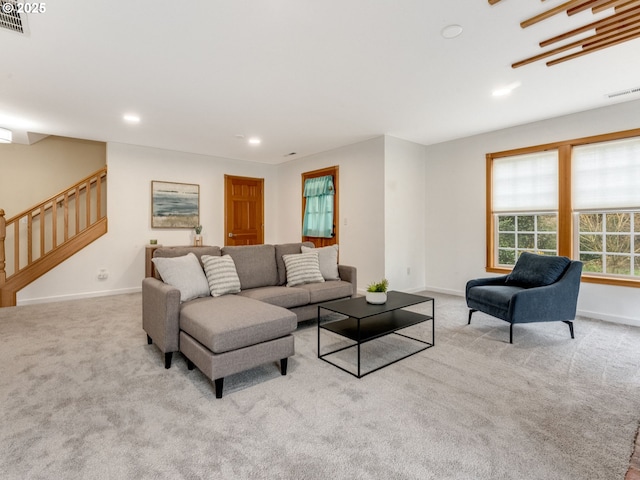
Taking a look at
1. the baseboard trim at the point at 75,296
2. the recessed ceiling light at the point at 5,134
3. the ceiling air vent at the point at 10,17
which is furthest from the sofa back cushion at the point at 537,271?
the recessed ceiling light at the point at 5,134

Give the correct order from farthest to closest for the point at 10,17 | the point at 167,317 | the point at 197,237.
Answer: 1. the point at 197,237
2. the point at 167,317
3. the point at 10,17

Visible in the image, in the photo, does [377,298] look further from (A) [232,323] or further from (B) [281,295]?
(A) [232,323]

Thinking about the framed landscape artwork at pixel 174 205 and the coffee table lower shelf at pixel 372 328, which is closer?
the coffee table lower shelf at pixel 372 328

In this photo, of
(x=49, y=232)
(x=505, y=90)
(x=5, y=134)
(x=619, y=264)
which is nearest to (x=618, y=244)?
(x=619, y=264)

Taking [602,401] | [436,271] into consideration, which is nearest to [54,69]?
[602,401]

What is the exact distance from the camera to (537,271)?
354cm

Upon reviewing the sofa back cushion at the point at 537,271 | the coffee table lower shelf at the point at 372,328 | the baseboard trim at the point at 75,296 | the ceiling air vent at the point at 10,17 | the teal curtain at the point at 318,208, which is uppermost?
the ceiling air vent at the point at 10,17

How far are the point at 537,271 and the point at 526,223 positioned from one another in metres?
1.37

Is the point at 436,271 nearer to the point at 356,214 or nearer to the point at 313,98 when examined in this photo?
the point at 356,214

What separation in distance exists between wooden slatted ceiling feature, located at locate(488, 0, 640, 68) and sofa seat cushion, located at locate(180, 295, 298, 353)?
2527mm

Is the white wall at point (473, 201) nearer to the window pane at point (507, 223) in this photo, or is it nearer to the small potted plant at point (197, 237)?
the window pane at point (507, 223)

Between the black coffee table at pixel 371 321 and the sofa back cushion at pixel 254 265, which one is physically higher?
the sofa back cushion at pixel 254 265

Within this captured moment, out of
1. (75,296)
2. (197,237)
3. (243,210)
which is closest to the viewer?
(75,296)

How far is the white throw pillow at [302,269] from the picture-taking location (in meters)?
3.73
